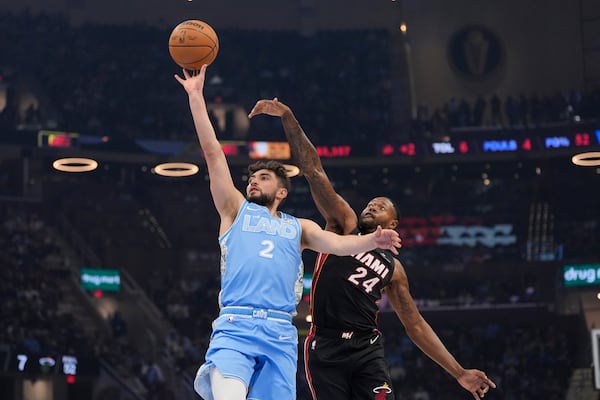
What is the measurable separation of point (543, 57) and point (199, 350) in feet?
51.5

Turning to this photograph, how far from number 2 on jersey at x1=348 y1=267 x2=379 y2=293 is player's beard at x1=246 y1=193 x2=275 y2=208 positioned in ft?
4.41

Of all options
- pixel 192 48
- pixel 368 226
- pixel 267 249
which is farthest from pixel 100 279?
pixel 267 249

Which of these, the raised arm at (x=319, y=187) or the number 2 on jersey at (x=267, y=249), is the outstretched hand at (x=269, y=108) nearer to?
the raised arm at (x=319, y=187)

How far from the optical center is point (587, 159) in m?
27.8

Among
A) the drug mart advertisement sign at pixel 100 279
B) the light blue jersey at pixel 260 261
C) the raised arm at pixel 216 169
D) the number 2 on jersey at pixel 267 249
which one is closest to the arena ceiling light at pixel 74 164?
the drug mart advertisement sign at pixel 100 279

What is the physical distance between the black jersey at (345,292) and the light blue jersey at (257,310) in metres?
1.22

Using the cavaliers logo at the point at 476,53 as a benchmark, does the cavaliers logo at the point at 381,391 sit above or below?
below

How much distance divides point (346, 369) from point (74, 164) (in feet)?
71.5

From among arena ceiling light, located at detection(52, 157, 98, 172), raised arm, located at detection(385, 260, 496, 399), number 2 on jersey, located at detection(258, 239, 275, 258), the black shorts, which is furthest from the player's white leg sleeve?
arena ceiling light, located at detection(52, 157, 98, 172)

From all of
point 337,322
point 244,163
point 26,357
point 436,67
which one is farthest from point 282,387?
point 436,67

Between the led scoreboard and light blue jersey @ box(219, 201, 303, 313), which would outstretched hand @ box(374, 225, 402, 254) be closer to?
light blue jersey @ box(219, 201, 303, 313)

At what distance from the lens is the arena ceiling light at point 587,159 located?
2685cm

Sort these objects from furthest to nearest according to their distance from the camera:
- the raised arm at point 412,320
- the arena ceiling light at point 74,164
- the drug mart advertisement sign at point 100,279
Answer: the arena ceiling light at point 74,164 < the drug mart advertisement sign at point 100,279 < the raised arm at point 412,320

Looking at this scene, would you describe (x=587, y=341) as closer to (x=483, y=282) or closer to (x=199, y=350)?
(x=483, y=282)
